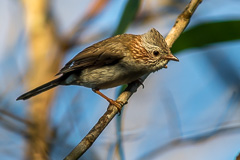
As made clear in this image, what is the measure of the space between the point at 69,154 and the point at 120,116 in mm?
910

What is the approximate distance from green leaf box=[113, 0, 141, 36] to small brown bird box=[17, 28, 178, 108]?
22.4 inches

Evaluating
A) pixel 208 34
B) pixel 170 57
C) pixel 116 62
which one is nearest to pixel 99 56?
pixel 116 62

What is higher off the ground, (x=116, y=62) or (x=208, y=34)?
(x=116, y=62)

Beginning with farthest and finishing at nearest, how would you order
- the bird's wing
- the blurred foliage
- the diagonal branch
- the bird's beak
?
the bird's wing
the bird's beak
the blurred foliage
the diagonal branch

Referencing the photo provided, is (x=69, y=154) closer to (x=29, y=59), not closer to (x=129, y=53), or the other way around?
(x=129, y=53)

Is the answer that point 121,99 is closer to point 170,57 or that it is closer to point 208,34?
point 170,57

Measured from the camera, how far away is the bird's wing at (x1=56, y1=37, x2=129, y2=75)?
14.8 ft

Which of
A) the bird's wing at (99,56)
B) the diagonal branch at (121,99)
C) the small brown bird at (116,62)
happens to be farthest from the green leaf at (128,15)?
the bird's wing at (99,56)

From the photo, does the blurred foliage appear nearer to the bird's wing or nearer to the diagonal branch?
the diagonal branch

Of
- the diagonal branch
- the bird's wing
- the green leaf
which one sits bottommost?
the diagonal branch

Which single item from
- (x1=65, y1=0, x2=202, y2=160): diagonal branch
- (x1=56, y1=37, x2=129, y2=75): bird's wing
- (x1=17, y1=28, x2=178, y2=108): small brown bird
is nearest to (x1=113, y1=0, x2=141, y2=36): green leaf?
(x1=65, y1=0, x2=202, y2=160): diagonal branch

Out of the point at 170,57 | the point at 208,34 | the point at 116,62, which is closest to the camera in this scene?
the point at 208,34

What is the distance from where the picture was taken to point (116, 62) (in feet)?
14.8

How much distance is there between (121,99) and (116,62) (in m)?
0.79
